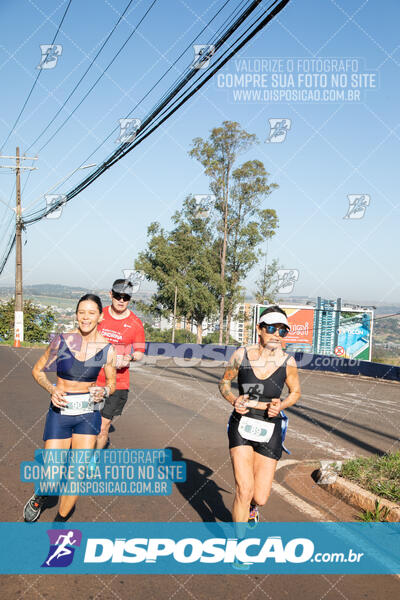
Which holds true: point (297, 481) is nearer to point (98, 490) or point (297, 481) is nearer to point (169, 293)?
point (98, 490)

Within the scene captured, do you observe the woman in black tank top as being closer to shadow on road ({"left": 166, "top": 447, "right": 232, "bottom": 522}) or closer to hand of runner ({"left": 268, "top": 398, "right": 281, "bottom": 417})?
hand of runner ({"left": 268, "top": 398, "right": 281, "bottom": 417})

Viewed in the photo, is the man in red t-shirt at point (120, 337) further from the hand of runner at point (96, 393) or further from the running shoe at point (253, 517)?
the running shoe at point (253, 517)

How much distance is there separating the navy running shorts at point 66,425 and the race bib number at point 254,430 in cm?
125

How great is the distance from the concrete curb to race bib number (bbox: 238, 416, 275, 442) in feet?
5.68

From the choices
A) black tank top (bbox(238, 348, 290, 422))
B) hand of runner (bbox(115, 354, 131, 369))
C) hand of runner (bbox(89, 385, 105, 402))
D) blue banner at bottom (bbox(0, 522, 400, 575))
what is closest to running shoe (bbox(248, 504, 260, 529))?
blue banner at bottom (bbox(0, 522, 400, 575))

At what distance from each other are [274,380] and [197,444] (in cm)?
403

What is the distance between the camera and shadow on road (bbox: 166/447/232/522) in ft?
16.6

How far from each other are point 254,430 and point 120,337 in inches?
91.1

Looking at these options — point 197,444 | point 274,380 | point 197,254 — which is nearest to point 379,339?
point 197,254

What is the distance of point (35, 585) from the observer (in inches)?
144

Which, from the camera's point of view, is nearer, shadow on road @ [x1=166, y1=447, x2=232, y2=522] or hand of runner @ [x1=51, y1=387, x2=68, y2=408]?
hand of runner @ [x1=51, y1=387, x2=68, y2=408]

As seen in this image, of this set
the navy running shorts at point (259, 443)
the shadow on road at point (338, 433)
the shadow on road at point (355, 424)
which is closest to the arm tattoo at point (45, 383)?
the navy running shorts at point (259, 443)

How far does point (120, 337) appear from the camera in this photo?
6.12 meters

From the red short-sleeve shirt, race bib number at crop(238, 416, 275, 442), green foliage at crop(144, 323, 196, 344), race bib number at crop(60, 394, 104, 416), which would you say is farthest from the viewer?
green foliage at crop(144, 323, 196, 344)
